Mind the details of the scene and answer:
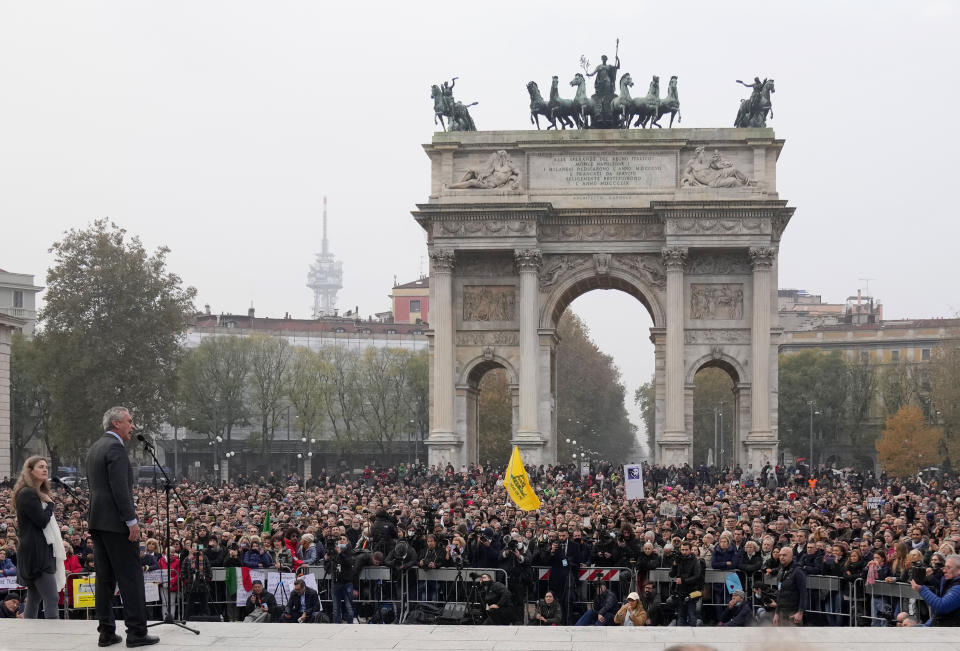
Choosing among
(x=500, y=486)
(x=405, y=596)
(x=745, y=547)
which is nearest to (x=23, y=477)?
(x=405, y=596)

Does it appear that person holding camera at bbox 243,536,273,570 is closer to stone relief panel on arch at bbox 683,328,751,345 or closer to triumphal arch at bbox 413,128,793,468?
triumphal arch at bbox 413,128,793,468

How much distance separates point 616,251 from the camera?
49.1 m

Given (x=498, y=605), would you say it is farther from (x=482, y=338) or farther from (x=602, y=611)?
(x=482, y=338)

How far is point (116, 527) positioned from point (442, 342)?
3888cm

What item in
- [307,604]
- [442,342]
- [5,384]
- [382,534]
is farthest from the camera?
[5,384]

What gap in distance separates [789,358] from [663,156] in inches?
1800

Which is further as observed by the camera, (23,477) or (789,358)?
(789,358)

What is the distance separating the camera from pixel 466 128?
1986 inches

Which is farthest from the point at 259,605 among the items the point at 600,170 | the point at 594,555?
the point at 600,170

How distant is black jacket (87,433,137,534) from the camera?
10578 millimetres

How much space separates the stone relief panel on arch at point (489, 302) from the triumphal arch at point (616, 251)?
3.3 inches

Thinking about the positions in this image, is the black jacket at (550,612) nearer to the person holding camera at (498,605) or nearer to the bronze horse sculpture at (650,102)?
the person holding camera at (498,605)

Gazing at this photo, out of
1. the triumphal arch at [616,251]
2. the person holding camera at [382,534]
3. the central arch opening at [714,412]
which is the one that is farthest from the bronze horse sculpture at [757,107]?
the central arch opening at [714,412]

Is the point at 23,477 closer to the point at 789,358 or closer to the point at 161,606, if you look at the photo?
the point at 161,606
